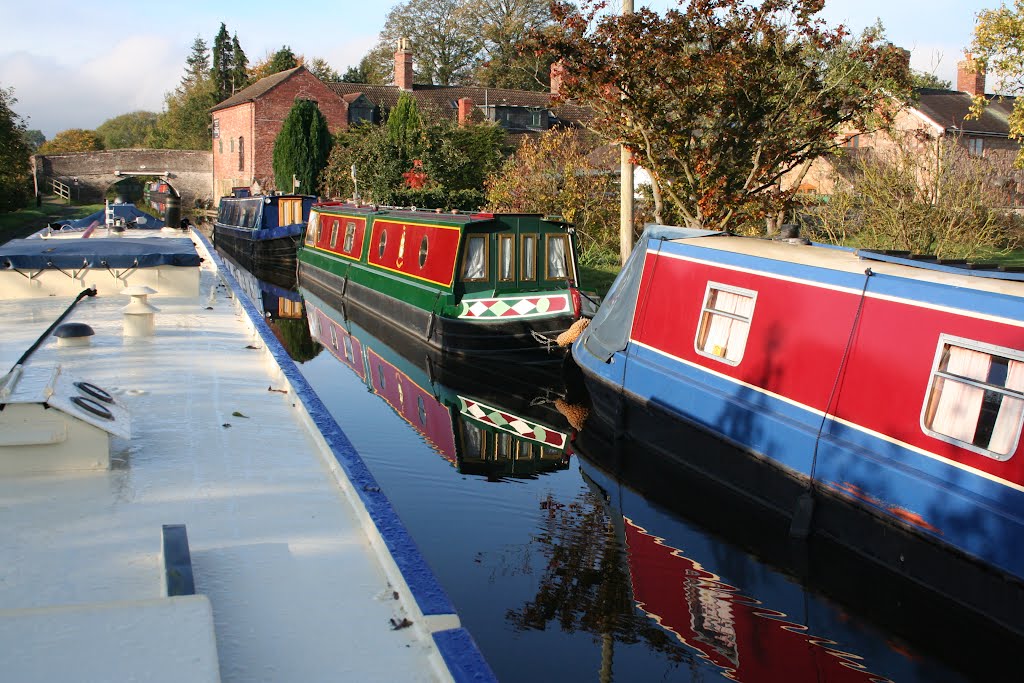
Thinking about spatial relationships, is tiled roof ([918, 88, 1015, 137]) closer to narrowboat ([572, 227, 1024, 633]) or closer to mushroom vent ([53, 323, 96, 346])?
narrowboat ([572, 227, 1024, 633])

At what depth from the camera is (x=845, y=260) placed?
7.72 metres

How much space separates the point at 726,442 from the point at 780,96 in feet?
21.9

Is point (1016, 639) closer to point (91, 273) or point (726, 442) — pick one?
point (726, 442)

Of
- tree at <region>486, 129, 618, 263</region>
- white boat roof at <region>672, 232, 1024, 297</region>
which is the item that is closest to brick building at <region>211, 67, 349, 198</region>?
tree at <region>486, 129, 618, 263</region>

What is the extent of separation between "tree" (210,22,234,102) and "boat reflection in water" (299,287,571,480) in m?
64.5

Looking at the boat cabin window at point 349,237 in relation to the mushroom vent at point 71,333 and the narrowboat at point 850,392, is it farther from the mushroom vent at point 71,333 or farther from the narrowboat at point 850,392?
Result: the narrowboat at point 850,392

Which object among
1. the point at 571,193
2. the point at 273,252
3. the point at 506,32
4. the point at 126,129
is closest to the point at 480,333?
the point at 571,193

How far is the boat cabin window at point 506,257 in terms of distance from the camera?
1391 centimetres

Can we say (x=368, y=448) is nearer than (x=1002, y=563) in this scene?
No

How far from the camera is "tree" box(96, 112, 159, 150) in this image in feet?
356

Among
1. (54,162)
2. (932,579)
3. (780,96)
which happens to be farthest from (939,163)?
(54,162)

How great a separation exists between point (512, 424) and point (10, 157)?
32279 mm

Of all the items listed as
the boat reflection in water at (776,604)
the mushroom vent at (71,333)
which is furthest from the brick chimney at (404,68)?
the boat reflection in water at (776,604)

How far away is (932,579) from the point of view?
6.24 m
